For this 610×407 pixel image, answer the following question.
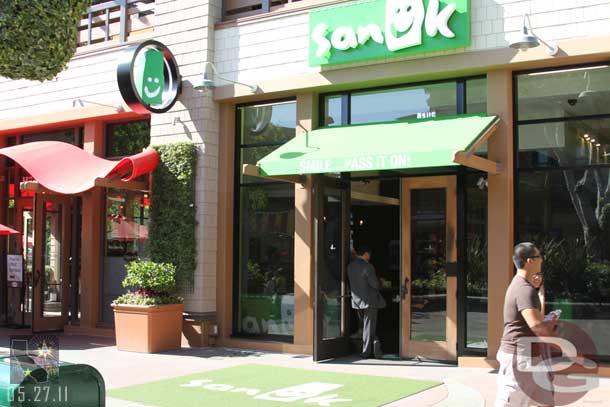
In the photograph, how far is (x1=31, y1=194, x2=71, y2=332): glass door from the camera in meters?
13.9

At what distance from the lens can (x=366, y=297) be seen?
1066 centimetres

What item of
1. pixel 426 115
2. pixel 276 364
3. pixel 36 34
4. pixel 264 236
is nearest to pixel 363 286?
pixel 276 364

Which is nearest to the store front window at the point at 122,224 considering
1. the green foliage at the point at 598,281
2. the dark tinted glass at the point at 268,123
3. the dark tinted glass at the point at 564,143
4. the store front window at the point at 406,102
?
the dark tinted glass at the point at 268,123

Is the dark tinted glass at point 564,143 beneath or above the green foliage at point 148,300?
above

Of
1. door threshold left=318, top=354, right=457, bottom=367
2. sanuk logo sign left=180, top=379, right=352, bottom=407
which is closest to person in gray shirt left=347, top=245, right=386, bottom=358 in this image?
door threshold left=318, top=354, right=457, bottom=367

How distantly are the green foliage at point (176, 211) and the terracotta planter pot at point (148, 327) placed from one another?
674 mm

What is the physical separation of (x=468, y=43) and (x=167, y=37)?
536 centimetres

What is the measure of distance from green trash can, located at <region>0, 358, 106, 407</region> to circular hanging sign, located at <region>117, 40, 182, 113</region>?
6.92 metres

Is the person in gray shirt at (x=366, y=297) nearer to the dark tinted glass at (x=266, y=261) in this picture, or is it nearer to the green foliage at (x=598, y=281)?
the dark tinted glass at (x=266, y=261)

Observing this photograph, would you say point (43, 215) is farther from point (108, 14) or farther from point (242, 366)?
point (242, 366)

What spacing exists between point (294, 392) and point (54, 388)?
12.6 feet

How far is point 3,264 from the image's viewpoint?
15.4m

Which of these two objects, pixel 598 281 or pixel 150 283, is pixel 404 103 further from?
pixel 150 283

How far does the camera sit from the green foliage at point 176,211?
1180cm
